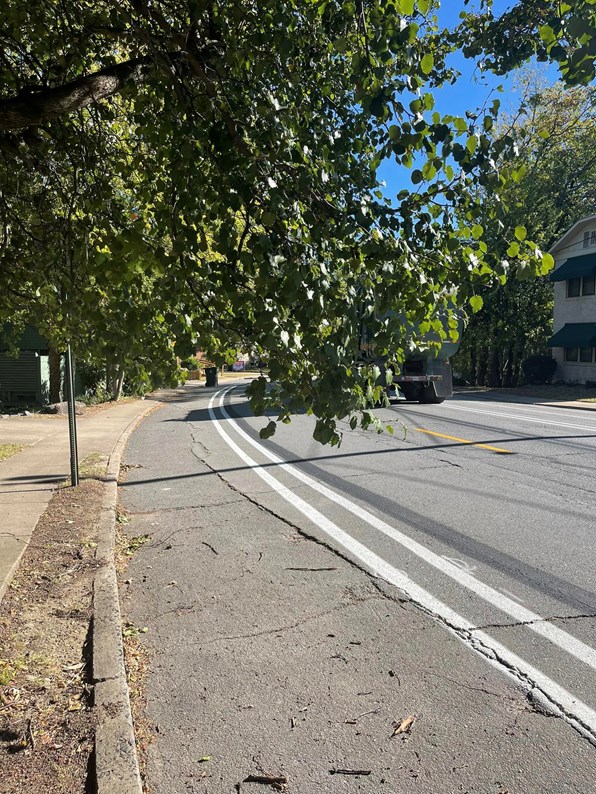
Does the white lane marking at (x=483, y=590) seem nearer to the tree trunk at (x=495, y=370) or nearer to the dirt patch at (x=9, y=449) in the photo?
the dirt patch at (x=9, y=449)

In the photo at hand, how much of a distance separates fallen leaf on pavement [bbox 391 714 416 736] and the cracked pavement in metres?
0.02

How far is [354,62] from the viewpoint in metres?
2.74

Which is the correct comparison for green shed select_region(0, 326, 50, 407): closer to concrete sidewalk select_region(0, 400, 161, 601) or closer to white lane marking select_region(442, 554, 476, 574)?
concrete sidewalk select_region(0, 400, 161, 601)

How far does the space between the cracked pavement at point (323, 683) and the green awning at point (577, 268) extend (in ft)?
87.8

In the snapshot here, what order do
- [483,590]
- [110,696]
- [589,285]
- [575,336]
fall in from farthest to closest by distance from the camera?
[589,285], [575,336], [483,590], [110,696]

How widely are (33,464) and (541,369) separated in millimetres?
29133

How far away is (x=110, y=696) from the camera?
3.26 meters

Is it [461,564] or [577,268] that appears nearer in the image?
[461,564]

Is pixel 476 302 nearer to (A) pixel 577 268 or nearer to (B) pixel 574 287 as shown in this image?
(A) pixel 577 268

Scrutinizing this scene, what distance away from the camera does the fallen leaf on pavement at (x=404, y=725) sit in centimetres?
305

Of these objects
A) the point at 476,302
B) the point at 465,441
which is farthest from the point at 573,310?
the point at 476,302

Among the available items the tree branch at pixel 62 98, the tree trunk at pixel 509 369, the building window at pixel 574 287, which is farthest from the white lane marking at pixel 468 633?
the tree trunk at pixel 509 369

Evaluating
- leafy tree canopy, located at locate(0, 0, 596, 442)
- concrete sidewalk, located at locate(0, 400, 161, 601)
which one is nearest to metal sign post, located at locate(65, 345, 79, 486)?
concrete sidewalk, located at locate(0, 400, 161, 601)

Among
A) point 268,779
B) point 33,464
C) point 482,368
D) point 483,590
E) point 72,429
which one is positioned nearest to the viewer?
point 268,779
